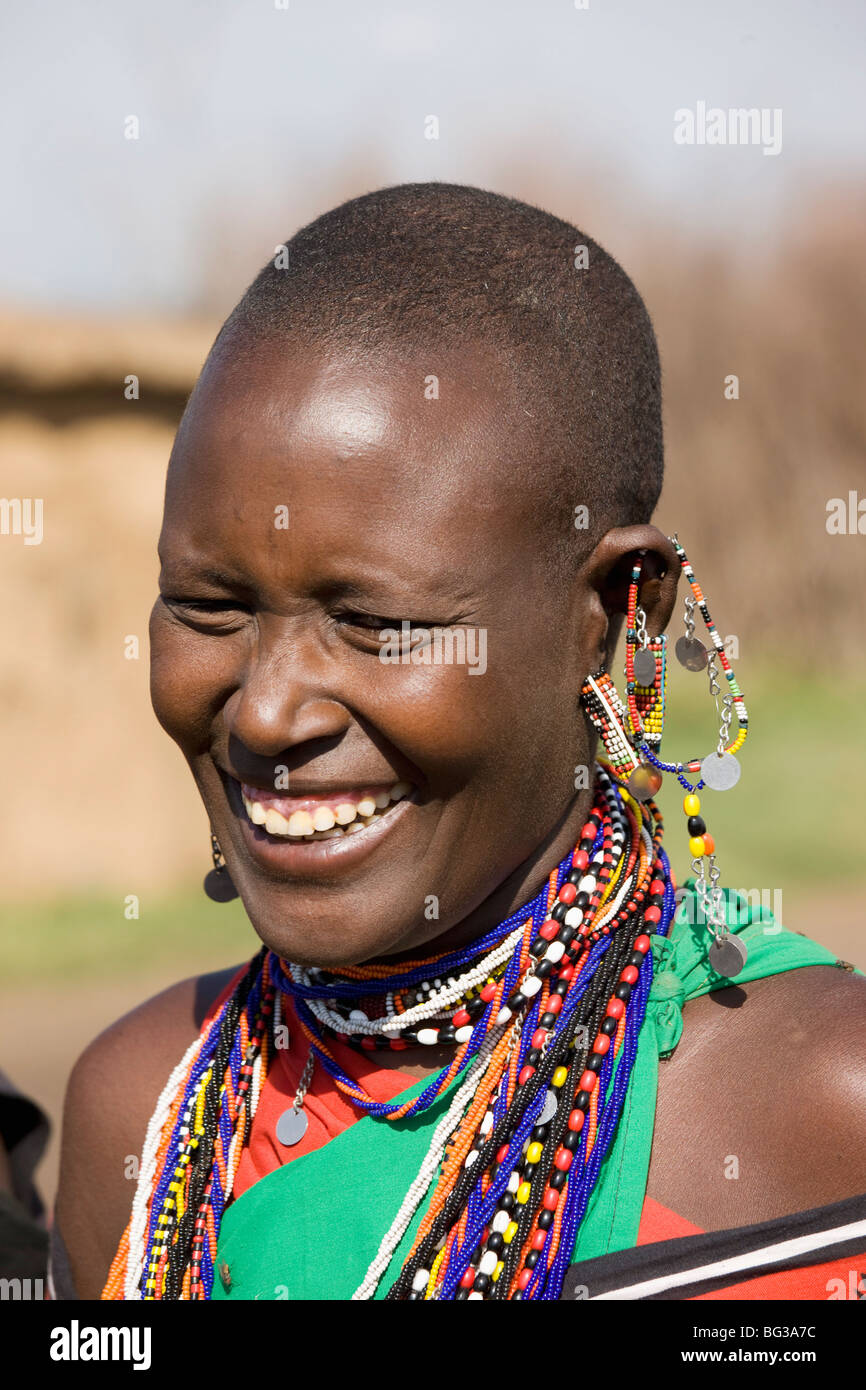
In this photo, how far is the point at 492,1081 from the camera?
189 cm

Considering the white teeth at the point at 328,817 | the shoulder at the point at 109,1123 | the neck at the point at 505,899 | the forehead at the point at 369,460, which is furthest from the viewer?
the shoulder at the point at 109,1123

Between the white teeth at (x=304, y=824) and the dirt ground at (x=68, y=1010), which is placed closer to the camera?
the white teeth at (x=304, y=824)

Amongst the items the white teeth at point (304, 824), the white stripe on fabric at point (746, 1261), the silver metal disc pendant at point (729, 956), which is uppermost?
the white teeth at point (304, 824)

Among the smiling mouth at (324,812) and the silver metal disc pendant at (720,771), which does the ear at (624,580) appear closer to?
the silver metal disc pendant at (720,771)

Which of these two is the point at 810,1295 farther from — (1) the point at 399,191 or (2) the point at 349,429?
(1) the point at 399,191

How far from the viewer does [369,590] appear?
66.6 inches

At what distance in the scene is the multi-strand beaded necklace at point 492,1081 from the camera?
1.81 metres

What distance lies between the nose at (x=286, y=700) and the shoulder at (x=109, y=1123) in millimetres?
886

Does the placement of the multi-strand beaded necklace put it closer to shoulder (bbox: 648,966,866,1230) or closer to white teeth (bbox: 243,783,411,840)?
shoulder (bbox: 648,966,866,1230)

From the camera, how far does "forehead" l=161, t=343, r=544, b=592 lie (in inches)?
66.5

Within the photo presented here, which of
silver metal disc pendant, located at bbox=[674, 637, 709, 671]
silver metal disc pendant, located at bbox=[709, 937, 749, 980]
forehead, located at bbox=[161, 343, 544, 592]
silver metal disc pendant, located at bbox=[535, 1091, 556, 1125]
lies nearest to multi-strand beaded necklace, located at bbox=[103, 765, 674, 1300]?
silver metal disc pendant, located at bbox=[535, 1091, 556, 1125]

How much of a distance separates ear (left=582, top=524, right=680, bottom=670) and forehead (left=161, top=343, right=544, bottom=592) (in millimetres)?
171

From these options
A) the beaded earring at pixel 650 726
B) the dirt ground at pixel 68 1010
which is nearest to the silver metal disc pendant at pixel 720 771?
the beaded earring at pixel 650 726
